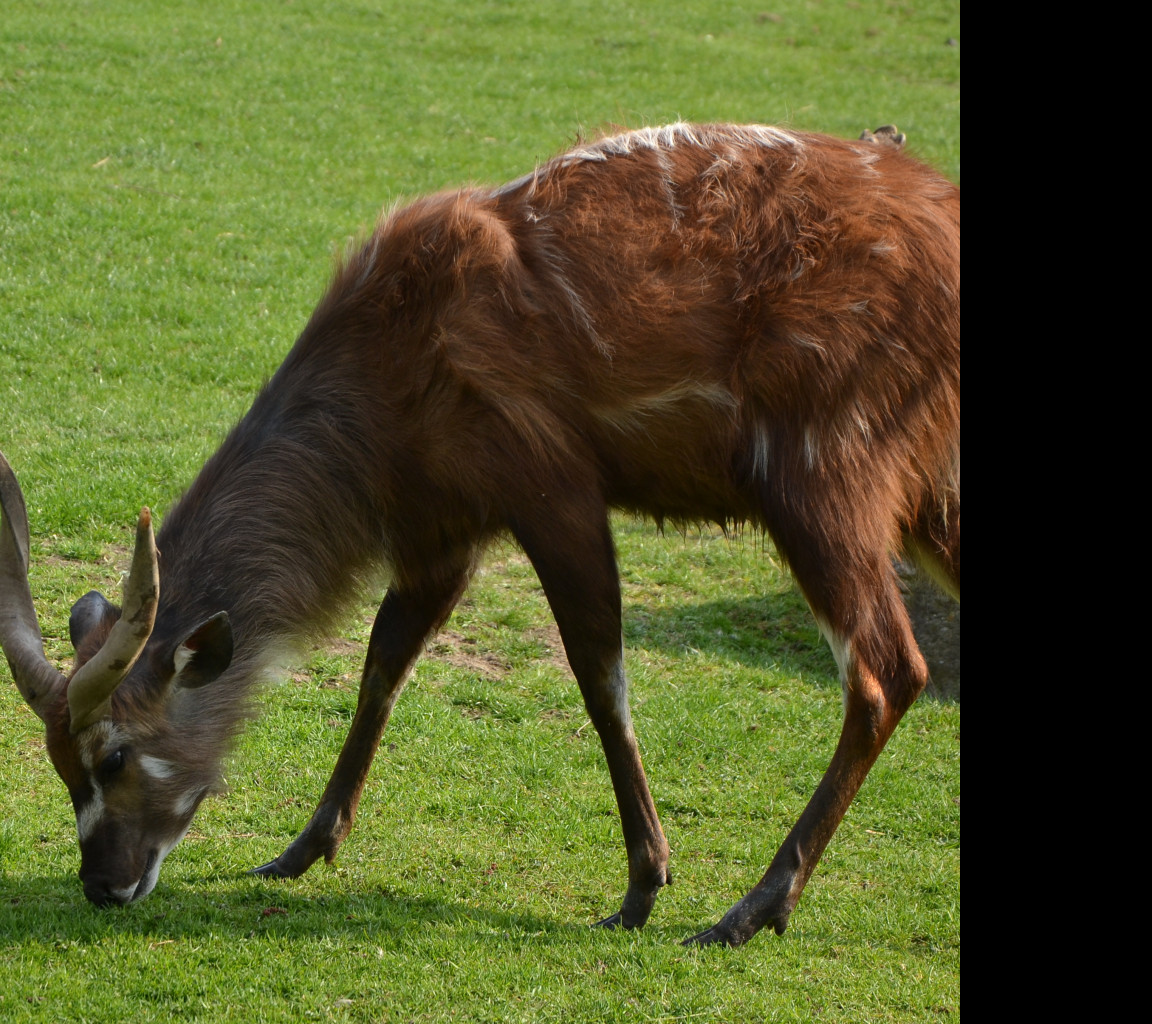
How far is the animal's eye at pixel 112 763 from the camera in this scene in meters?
4.31

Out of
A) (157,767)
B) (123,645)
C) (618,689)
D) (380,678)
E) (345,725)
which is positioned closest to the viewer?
(123,645)

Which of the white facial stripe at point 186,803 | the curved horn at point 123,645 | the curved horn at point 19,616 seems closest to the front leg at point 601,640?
the curved horn at point 123,645

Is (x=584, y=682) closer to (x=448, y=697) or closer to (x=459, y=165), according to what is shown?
(x=448, y=697)

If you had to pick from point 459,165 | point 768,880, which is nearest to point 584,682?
point 768,880

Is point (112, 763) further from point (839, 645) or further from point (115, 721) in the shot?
point (839, 645)

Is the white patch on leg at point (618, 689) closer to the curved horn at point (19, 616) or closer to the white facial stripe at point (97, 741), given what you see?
the white facial stripe at point (97, 741)

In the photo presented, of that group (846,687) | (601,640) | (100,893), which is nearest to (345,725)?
(100,893)

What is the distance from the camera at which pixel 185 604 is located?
14.8 feet

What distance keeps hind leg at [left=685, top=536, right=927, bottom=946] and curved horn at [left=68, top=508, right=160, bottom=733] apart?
213 centimetres

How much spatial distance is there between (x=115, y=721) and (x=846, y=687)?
2.50 metres

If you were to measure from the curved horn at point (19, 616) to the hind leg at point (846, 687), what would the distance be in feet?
7.71

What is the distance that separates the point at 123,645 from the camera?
4.03 m
